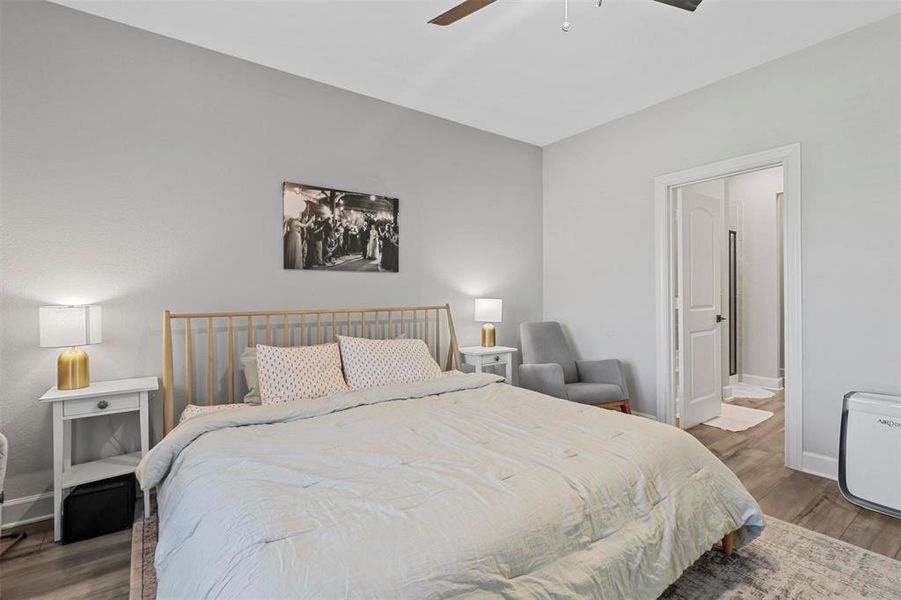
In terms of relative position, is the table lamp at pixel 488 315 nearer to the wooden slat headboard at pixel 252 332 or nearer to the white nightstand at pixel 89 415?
the wooden slat headboard at pixel 252 332

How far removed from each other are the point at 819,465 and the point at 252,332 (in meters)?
3.84

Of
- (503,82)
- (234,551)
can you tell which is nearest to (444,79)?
(503,82)

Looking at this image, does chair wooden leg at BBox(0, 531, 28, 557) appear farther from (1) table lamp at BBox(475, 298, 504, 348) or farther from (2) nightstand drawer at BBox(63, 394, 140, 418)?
(1) table lamp at BBox(475, 298, 504, 348)

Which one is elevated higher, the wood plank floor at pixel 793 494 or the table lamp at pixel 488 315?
the table lamp at pixel 488 315

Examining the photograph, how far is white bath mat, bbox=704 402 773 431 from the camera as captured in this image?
3.89 m

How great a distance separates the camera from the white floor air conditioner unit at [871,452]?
2379mm

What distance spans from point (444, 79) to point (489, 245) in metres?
1.58

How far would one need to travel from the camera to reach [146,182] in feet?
8.63

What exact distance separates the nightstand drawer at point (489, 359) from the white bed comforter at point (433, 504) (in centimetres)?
145

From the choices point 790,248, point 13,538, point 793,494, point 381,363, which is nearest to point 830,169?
point 790,248

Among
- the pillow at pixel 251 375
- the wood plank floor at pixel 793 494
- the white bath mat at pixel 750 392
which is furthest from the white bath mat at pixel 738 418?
the pillow at pixel 251 375

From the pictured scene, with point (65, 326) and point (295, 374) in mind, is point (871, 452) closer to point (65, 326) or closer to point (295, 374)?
point (295, 374)

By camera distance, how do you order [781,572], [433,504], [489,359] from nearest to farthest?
1. [433,504]
2. [781,572]
3. [489,359]

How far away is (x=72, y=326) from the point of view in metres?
2.23
